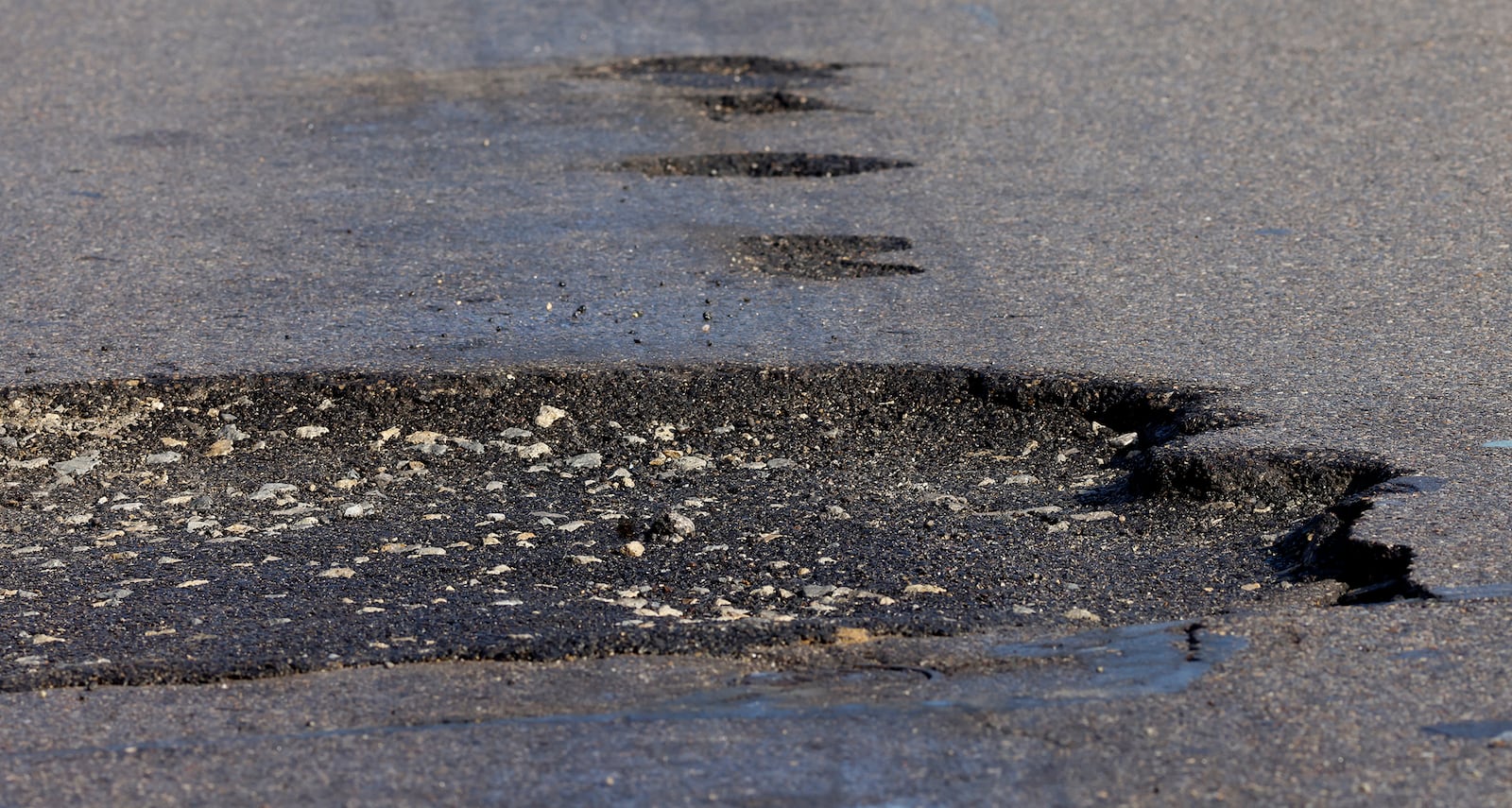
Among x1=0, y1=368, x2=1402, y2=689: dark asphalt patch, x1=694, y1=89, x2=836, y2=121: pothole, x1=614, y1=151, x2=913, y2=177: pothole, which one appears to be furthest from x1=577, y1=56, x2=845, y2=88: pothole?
x1=0, y1=368, x2=1402, y2=689: dark asphalt patch

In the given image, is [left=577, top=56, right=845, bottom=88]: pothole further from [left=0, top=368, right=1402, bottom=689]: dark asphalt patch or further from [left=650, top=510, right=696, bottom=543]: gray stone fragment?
[left=650, top=510, right=696, bottom=543]: gray stone fragment

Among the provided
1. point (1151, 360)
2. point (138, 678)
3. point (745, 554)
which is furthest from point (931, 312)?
point (138, 678)

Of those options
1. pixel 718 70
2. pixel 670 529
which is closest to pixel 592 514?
pixel 670 529

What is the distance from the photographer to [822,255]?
5.82 meters

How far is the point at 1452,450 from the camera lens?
399cm

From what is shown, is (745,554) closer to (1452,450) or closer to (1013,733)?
(1013,733)

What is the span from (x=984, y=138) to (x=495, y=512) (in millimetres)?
3859

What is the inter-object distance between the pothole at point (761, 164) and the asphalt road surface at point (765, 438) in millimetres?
26

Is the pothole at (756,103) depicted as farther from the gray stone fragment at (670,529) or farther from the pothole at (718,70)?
the gray stone fragment at (670,529)

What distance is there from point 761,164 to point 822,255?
1.22 m

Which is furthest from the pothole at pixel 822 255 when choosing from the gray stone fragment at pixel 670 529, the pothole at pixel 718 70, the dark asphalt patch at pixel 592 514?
the pothole at pixel 718 70

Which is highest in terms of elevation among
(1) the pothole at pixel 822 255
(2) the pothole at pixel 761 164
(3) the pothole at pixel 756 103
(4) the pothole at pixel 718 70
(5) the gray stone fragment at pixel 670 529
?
(4) the pothole at pixel 718 70

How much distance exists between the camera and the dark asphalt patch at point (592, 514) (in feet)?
11.2

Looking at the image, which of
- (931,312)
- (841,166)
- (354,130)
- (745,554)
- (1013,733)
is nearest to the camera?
(1013,733)
